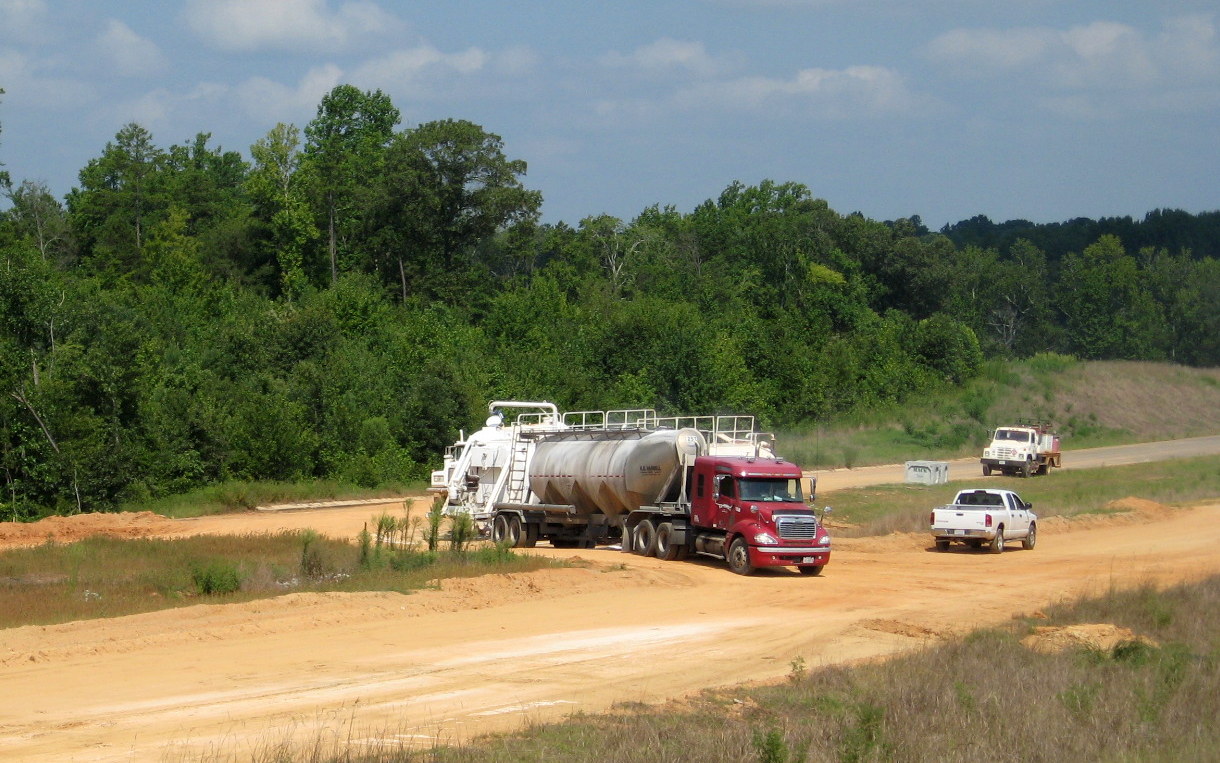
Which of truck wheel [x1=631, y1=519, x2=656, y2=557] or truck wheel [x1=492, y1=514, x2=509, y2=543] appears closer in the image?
truck wheel [x1=631, y1=519, x2=656, y2=557]

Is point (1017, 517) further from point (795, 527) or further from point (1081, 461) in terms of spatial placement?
point (1081, 461)

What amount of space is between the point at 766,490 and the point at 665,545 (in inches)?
135

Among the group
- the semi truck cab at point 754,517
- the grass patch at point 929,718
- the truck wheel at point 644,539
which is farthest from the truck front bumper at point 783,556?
the grass patch at point 929,718

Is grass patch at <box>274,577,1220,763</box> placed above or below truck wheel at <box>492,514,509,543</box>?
above

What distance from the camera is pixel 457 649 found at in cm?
1914

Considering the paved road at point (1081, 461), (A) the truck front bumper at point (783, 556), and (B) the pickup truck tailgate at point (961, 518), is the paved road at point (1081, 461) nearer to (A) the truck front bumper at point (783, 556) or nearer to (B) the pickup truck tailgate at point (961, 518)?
(B) the pickup truck tailgate at point (961, 518)

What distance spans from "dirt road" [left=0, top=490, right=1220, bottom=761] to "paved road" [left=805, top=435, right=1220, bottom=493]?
25695 mm

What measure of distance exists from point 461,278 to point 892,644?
68.7m

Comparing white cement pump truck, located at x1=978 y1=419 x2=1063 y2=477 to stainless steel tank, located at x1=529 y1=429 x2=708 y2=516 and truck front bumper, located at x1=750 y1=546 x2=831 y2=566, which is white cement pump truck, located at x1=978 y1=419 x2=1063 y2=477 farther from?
truck front bumper, located at x1=750 y1=546 x2=831 y2=566

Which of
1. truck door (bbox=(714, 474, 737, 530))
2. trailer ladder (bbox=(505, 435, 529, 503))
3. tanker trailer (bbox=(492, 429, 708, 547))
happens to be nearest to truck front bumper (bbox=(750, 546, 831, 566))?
truck door (bbox=(714, 474, 737, 530))

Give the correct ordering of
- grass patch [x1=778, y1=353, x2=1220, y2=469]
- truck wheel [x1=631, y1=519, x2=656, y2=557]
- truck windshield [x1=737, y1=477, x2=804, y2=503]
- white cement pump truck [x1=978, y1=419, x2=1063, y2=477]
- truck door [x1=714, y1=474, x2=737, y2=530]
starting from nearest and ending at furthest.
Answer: truck windshield [x1=737, y1=477, x2=804, y2=503], truck door [x1=714, y1=474, x2=737, y2=530], truck wheel [x1=631, y1=519, x2=656, y2=557], white cement pump truck [x1=978, y1=419, x2=1063, y2=477], grass patch [x1=778, y1=353, x2=1220, y2=469]

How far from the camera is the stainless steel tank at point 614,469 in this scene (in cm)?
3312

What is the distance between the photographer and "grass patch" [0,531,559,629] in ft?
74.9

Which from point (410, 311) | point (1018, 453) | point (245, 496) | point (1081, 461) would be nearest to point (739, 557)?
point (245, 496)
